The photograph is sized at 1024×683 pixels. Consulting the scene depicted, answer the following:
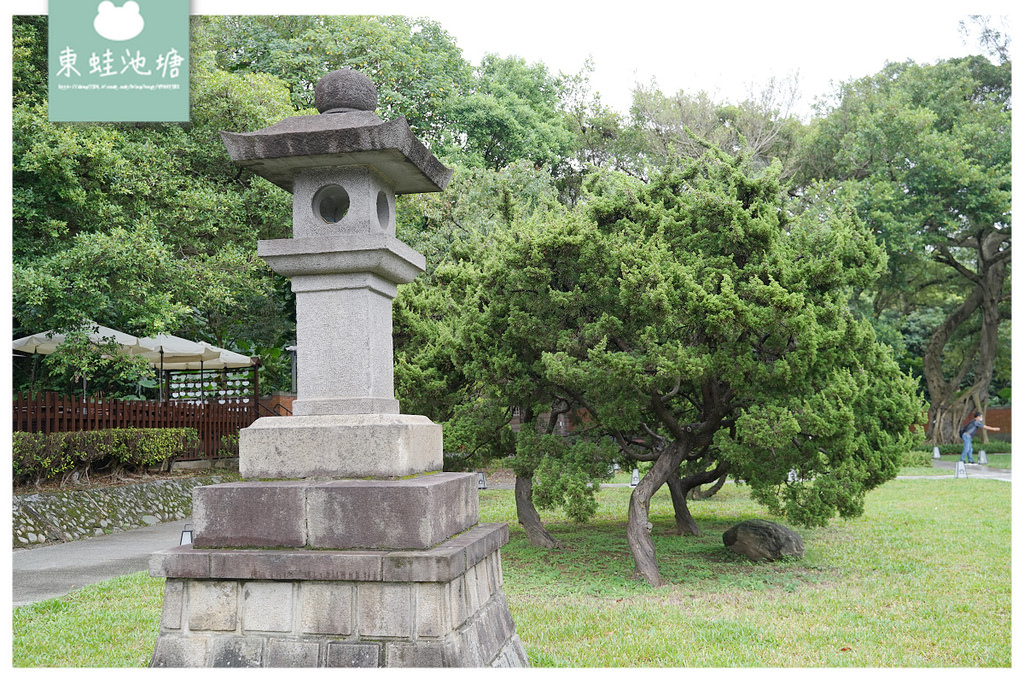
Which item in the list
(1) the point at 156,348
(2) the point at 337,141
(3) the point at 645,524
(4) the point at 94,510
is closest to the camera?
(2) the point at 337,141

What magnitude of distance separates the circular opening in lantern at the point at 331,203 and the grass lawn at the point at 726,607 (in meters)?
2.79

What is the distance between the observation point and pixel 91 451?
11.0m

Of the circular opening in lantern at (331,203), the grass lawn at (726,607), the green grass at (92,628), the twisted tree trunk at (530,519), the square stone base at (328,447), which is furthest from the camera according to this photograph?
the twisted tree trunk at (530,519)

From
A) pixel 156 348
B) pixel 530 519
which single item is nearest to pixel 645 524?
pixel 530 519

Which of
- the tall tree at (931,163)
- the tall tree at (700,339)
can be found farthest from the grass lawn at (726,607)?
the tall tree at (931,163)

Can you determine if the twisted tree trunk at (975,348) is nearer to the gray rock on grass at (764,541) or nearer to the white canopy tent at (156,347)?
the gray rock on grass at (764,541)

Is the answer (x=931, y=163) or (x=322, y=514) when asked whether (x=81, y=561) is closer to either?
(x=322, y=514)

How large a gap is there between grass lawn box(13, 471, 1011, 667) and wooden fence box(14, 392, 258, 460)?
15.1 feet

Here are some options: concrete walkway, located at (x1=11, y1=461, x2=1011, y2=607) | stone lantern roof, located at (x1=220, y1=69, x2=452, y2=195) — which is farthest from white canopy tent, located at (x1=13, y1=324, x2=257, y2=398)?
stone lantern roof, located at (x1=220, y1=69, x2=452, y2=195)

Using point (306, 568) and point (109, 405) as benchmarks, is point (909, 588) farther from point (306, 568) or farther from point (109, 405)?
point (109, 405)

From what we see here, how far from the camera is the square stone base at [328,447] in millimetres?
4078

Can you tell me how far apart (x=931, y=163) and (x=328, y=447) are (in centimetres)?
1819

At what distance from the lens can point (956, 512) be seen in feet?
38.9

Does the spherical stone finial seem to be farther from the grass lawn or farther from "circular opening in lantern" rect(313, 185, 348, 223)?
the grass lawn
